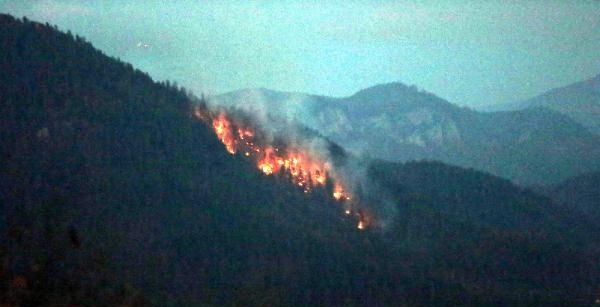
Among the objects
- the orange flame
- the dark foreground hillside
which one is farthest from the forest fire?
the dark foreground hillside

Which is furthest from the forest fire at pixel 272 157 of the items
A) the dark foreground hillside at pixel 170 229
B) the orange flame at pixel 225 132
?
the dark foreground hillside at pixel 170 229

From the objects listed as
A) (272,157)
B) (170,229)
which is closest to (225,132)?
(272,157)

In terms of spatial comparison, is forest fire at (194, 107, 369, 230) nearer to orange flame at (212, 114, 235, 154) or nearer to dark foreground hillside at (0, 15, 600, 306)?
orange flame at (212, 114, 235, 154)

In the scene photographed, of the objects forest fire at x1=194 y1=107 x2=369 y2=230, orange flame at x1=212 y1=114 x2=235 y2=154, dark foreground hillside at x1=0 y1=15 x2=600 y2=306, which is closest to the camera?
dark foreground hillside at x1=0 y1=15 x2=600 y2=306

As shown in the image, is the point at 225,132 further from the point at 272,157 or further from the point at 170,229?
the point at 170,229

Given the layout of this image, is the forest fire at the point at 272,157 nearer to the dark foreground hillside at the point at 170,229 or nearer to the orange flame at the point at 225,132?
the orange flame at the point at 225,132

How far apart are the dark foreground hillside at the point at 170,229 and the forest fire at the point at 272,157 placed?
4826 millimetres

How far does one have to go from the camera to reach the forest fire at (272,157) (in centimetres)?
14012

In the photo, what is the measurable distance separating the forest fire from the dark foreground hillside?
190 inches

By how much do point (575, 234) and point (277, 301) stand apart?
12399 cm

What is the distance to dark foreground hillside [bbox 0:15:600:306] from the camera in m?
81.7

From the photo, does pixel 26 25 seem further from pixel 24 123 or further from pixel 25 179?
pixel 25 179

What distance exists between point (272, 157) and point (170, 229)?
42.2 m

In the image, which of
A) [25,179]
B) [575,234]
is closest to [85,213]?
[25,179]
